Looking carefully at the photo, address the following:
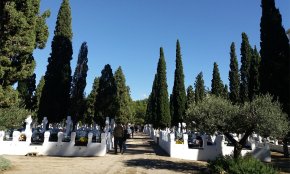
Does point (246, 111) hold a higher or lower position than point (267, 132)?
higher

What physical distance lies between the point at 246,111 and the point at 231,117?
32.8 inches

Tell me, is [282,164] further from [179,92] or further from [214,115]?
[179,92]

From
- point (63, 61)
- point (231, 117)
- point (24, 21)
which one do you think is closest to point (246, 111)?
point (231, 117)

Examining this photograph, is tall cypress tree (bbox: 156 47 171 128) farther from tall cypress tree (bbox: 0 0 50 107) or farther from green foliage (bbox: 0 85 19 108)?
green foliage (bbox: 0 85 19 108)

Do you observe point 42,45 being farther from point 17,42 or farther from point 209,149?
point 209,149

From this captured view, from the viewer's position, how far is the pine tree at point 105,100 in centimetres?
3875

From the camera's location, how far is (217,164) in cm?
1274

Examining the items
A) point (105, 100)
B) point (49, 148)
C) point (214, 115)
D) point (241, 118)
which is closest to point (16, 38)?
point (49, 148)

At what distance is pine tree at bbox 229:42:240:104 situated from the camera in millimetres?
42094

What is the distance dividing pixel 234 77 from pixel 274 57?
22332 mm

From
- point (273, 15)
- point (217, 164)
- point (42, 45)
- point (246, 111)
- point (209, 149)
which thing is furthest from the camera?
point (273, 15)

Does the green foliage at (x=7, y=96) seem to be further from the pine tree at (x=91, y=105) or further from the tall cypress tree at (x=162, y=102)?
the pine tree at (x=91, y=105)

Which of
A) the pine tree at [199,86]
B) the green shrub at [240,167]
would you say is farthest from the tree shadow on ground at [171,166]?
the pine tree at [199,86]

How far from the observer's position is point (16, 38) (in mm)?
14141
